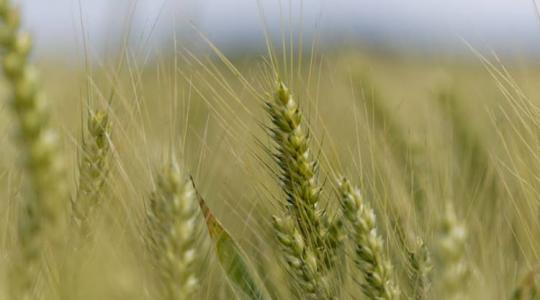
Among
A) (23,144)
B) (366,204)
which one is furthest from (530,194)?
(23,144)

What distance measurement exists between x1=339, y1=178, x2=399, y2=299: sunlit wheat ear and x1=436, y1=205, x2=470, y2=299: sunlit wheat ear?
0.95 feet

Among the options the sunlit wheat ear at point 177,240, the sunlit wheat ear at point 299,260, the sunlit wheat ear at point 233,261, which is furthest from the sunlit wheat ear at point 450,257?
the sunlit wheat ear at point 233,261

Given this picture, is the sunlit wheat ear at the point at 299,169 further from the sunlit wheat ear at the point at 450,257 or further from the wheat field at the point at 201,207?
the sunlit wheat ear at the point at 450,257

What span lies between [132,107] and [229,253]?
0.77 ft

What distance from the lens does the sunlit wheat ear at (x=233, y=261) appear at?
1216mm

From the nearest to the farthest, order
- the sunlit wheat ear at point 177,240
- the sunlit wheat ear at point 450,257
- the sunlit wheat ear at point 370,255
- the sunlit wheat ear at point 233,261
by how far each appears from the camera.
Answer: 1. the sunlit wheat ear at point 450,257
2. the sunlit wheat ear at point 177,240
3. the sunlit wheat ear at point 370,255
4. the sunlit wheat ear at point 233,261

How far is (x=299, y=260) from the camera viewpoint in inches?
43.1

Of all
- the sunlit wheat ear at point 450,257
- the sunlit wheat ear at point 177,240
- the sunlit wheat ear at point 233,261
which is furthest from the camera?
the sunlit wheat ear at point 233,261

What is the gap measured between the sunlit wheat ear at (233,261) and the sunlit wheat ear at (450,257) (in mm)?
506

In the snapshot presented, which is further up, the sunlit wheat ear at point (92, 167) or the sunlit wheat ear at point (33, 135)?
the sunlit wheat ear at point (33, 135)

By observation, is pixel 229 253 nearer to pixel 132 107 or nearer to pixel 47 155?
pixel 132 107

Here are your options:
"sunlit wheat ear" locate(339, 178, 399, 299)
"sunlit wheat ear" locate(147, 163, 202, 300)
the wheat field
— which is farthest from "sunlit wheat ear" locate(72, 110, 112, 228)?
"sunlit wheat ear" locate(339, 178, 399, 299)

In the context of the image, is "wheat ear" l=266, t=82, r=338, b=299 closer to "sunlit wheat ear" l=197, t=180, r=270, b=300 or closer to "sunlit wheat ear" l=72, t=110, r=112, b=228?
"sunlit wheat ear" l=197, t=180, r=270, b=300

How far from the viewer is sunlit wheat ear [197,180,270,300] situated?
1216 mm
